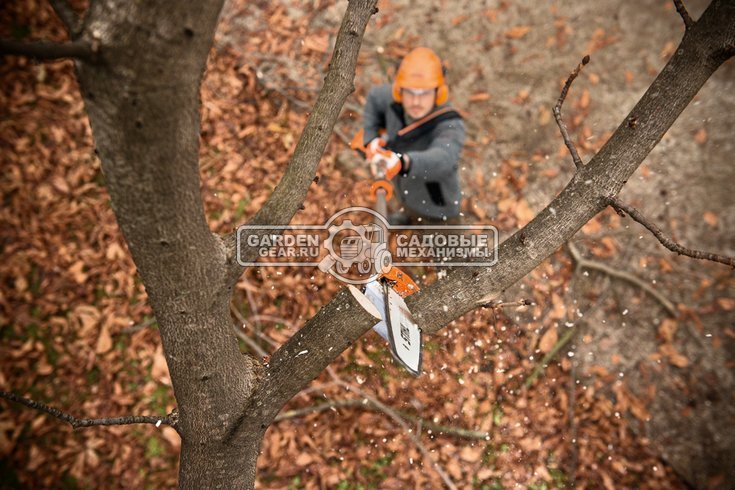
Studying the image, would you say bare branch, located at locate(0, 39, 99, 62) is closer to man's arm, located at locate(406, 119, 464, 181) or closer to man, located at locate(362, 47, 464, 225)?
man, located at locate(362, 47, 464, 225)

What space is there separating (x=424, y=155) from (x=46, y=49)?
245cm

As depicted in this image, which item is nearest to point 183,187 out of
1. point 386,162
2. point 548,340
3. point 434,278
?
point 386,162

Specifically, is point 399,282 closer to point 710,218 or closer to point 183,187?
point 183,187

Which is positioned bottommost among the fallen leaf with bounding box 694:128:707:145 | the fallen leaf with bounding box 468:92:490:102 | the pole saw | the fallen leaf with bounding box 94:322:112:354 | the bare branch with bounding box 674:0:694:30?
the pole saw

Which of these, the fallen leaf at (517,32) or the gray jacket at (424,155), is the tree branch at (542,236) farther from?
the fallen leaf at (517,32)

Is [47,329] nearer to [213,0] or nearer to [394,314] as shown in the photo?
[394,314]

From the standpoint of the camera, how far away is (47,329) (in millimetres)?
3709

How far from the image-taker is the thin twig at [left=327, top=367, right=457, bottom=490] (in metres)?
3.28

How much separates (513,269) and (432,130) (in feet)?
6.38

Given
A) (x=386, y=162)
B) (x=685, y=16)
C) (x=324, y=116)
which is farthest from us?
(x=386, y=162)

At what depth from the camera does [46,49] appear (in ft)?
3.35

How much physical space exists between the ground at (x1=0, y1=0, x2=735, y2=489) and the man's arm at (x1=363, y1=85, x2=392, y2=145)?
0.56 meters

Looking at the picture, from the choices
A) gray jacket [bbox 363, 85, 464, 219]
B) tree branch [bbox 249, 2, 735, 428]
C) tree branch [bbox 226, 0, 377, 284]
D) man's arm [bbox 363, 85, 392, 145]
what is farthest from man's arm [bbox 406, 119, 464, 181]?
tree branch [bbox 249, 2, 735, 428]

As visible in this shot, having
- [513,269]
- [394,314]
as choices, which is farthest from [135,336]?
[513,269]
